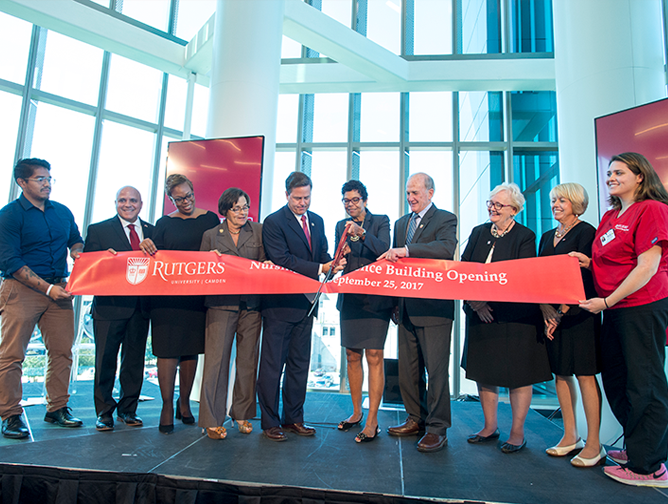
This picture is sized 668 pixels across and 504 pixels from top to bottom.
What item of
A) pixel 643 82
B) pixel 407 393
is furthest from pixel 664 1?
pixel 407 393

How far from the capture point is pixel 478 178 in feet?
21.8

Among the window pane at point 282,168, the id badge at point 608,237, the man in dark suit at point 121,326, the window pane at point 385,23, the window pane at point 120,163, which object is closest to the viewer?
the id badge at point 608,237

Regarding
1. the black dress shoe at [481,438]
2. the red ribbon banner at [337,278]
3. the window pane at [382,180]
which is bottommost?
the black dress shoe at [481,438]

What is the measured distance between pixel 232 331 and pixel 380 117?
494 cm

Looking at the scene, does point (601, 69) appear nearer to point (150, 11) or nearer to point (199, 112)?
point (199, 112)

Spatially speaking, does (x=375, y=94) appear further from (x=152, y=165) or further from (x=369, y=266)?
(x=369, y=266)

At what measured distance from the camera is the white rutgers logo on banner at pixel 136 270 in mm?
2896

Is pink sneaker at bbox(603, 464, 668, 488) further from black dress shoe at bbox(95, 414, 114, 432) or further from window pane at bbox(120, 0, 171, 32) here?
window pane at bbox(120, 0, 171, 32)

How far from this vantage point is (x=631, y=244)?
7.38 ft

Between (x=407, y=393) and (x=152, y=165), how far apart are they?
5370mm

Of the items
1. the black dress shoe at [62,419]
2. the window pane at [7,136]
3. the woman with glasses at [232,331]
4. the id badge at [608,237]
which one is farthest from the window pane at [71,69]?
the id badge at [608,237]

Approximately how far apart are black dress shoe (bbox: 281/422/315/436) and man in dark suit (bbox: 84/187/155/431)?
1.11 metres

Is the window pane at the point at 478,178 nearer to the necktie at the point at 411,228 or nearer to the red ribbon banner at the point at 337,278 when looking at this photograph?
the necktie at the point at 411,228

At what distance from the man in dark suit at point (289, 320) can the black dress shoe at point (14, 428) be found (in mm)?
1558
